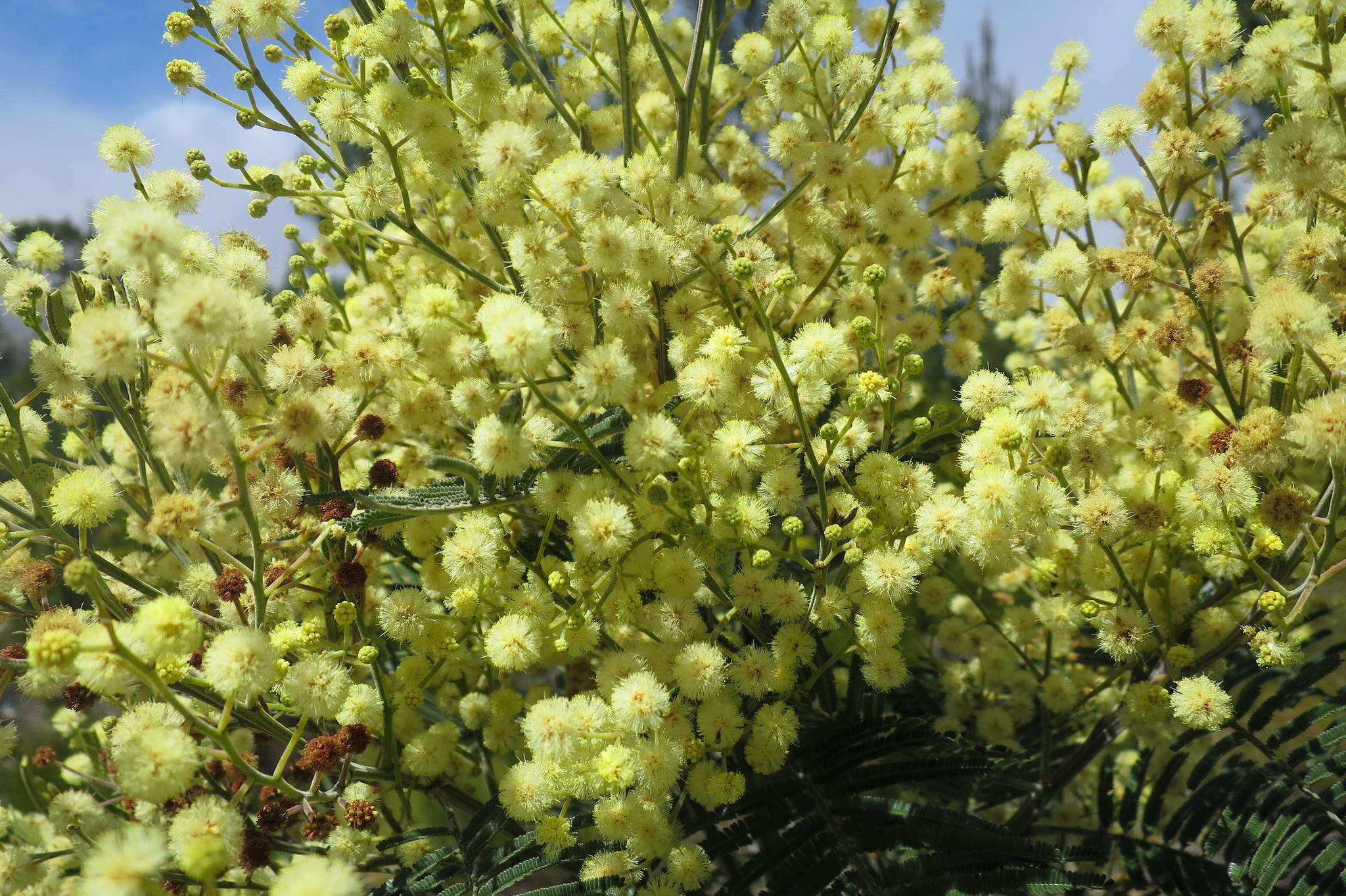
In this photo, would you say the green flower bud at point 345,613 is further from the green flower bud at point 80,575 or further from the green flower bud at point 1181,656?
the green flower bud at point 1181,656

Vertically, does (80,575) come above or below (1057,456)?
above

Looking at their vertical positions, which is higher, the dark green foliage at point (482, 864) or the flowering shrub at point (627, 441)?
the flowering shrub at point (627, 441)

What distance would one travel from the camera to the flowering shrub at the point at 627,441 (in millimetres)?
1061

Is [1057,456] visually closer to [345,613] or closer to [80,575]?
[345,613]

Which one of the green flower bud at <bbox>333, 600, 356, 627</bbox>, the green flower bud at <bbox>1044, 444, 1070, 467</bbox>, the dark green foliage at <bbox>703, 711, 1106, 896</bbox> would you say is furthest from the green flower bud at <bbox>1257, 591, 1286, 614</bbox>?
the green flower bud at <bbox>333, 600, 356, 627</bbox>

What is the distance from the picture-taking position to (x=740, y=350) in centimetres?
110

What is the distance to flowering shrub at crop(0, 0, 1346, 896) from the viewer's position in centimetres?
106

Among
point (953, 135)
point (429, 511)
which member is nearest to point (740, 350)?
point (429, 511)

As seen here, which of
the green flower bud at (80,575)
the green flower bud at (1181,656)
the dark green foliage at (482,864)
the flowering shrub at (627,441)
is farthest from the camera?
the green flower bud at (1181,656)

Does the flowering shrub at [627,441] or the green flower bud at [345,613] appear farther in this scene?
the green flower bud at [345,613]

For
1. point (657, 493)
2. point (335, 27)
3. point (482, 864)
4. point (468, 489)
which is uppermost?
point (335, 27)

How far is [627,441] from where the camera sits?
1.05 meters

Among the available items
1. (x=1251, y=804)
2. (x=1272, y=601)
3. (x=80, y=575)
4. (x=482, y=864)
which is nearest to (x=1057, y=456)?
(x=1272, y=601)

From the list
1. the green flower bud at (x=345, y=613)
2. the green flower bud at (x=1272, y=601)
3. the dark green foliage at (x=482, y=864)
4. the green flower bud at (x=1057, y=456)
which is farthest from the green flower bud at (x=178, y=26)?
the green flower bud at (x=1272, y=601)
